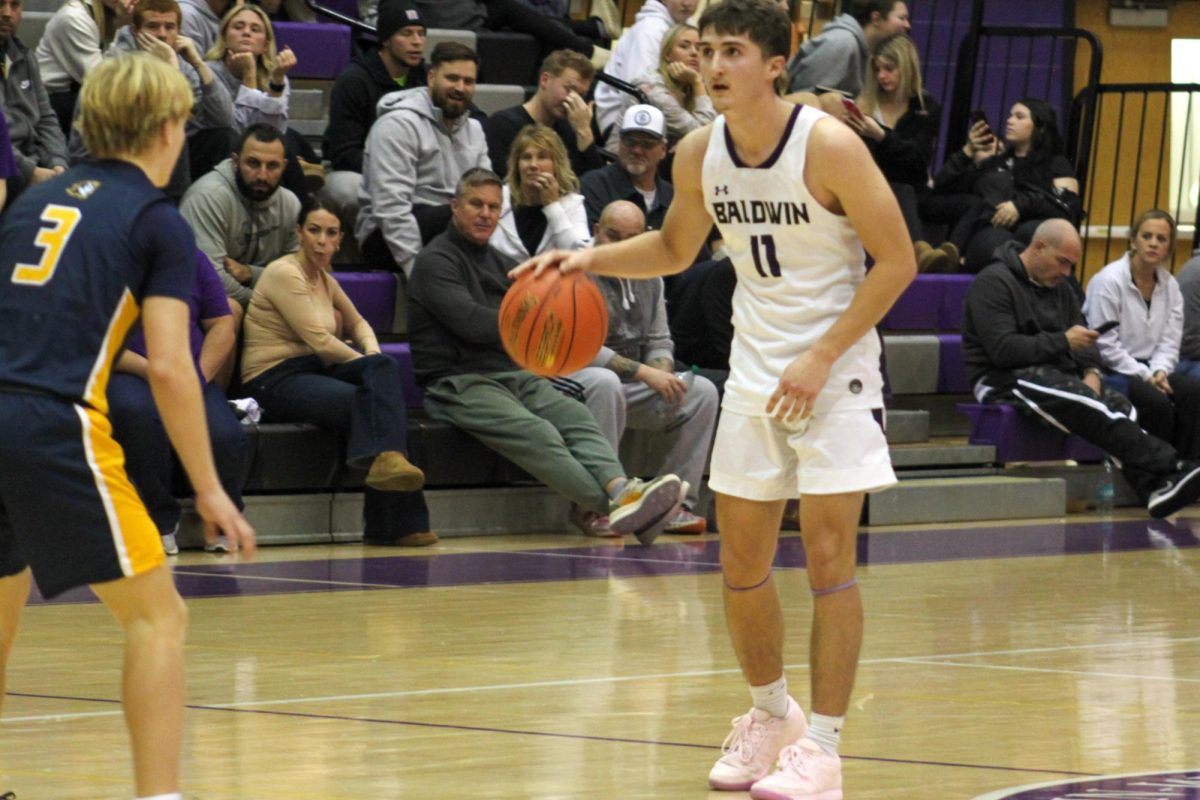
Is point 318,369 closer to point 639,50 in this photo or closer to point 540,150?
point 540,150

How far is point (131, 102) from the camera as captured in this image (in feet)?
11.3

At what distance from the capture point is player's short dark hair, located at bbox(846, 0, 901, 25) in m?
Result: 12.2

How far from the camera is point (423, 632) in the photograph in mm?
6262

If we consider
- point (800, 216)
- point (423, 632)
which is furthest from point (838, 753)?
point (423, 632)

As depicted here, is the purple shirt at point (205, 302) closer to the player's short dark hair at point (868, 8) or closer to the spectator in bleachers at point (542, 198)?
the spectator in bleachers at point (542, 198)

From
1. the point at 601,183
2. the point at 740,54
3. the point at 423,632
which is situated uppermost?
the point at 740,54

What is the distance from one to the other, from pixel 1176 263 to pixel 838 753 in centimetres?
1238

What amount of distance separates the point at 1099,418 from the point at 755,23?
6.97m

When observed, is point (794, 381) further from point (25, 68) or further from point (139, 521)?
point (25, 68)

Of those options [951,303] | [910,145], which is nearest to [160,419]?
[910,145]

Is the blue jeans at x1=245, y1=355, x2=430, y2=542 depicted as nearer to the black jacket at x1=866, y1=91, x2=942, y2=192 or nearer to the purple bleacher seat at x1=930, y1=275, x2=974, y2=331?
the black jacket at x1=866, y1=91, x2=942, y2=192

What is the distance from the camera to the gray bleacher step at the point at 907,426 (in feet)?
36.0

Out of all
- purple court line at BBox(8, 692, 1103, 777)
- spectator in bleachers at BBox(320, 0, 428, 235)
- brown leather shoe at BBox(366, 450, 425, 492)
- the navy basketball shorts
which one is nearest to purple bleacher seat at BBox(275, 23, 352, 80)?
spectator in bleachers at BBox(320, 0, 428, 235)

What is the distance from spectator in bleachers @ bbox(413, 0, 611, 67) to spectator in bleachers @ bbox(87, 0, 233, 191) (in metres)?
2.61
